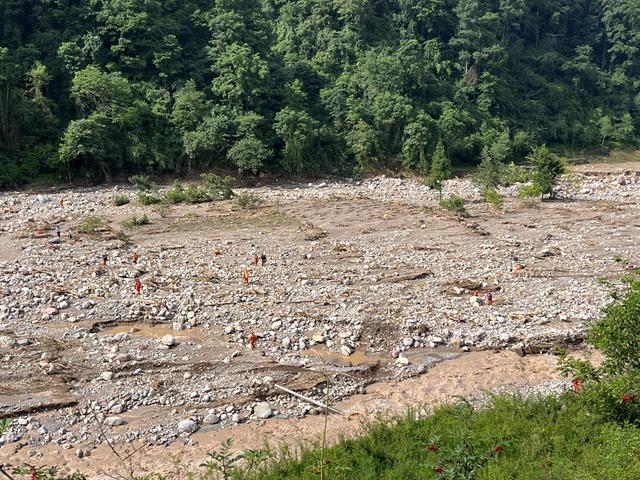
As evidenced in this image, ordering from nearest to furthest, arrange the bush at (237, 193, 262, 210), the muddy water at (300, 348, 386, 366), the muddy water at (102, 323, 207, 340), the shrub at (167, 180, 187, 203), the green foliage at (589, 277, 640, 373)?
the green foliage at (589, 277, 640, 373)
the muddy water at (300, 348, 386, 366)
the muddy water at (102, 323, 207, 340)
the bush at (237, 193, 262, 210)
the shrub at (167, 180, 187, 203)

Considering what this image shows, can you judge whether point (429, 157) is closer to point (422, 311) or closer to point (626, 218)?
point (626, 218)

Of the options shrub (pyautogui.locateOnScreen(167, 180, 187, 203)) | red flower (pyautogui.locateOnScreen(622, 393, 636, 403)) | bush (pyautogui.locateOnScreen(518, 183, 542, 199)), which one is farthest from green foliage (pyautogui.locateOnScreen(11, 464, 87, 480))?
bush (pyautogui.locateOnScreen(518, 183, 542, 199))

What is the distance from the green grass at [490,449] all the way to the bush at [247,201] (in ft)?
70.3

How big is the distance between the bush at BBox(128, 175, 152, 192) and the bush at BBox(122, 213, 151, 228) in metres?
7.20

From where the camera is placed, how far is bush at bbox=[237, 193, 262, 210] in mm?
30297

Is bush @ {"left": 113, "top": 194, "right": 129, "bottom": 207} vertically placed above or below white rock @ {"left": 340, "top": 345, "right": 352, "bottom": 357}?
above

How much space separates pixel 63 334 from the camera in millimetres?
15219

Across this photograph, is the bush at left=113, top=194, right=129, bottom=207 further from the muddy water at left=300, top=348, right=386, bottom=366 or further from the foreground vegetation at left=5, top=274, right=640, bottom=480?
the foreground vegetation at left=5, top=274, right=640, bottom=480

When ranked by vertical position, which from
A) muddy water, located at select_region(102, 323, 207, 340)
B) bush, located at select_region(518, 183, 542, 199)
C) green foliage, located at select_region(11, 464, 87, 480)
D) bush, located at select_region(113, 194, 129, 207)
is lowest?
muddy water, located at select_region(102, 323, 207, 340)

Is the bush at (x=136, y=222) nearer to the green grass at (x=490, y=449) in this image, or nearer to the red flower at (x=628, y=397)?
the green grass at (x=490, y=449)

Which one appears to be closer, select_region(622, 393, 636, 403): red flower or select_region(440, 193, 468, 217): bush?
select_region(622, 393, 636, 403): red flower

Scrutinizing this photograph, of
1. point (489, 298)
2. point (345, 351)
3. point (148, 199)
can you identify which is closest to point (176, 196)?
point (148, 199)

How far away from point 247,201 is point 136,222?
6.88m

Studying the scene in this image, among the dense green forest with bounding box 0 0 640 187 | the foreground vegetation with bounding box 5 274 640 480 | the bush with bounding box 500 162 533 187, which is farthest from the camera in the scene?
the bush with bounding box 500 162 533 187
